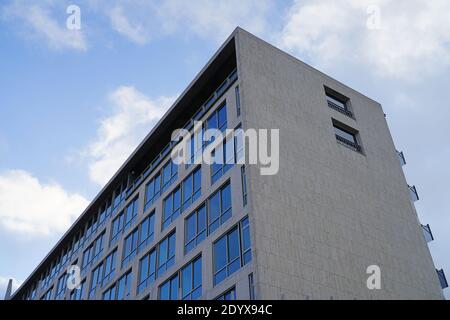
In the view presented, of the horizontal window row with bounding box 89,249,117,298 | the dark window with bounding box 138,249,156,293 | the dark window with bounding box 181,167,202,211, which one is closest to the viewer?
the dark window with bounding box 181,167,202,211

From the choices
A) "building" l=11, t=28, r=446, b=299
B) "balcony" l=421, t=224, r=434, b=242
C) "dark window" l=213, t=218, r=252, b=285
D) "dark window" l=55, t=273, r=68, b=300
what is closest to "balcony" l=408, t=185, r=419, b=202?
"building" l=11, t=28, r=446, b=299

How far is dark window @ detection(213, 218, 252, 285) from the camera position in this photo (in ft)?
87.4

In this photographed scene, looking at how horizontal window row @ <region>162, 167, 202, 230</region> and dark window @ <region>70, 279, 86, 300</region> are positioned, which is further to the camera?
dark window @ <region>70, 279, 86, 300</region>

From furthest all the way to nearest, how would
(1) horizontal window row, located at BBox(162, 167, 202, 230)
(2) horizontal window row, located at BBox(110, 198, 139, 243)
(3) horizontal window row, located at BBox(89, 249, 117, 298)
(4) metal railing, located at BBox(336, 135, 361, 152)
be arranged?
(2) horizontal window row, located at BBox(110, 198, 139, 243)
(3) horizontal window row, located at BBox(89, 249, 117, 298)
(4) metal railing, located at BBox(336, 135, 361, 152)
(1) horizontal window row, located at BBox(162, 167, 202, 230)

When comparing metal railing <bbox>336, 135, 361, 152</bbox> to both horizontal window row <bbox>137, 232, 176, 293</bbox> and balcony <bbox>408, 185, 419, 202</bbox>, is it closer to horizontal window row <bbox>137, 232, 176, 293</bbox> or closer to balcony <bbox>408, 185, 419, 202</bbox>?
balcony <bbox>408, 185, 419, 202</bbox>

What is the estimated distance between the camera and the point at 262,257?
25062 millimetres

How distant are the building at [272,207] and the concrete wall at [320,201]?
81mm

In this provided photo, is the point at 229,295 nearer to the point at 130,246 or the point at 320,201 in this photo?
the point at 320,201

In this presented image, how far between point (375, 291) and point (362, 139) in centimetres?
1246

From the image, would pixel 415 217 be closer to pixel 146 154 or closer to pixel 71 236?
pixel 146 154

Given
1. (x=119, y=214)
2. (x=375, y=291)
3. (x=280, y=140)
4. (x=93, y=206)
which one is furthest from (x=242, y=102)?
(x=93, y=206)

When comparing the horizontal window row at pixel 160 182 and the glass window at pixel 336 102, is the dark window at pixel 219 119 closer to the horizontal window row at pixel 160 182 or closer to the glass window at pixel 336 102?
the horizontal window row at pixel 160 182

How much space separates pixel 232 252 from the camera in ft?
90.6

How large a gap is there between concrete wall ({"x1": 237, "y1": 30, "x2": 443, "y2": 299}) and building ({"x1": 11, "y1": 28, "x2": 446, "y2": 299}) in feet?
0.27
